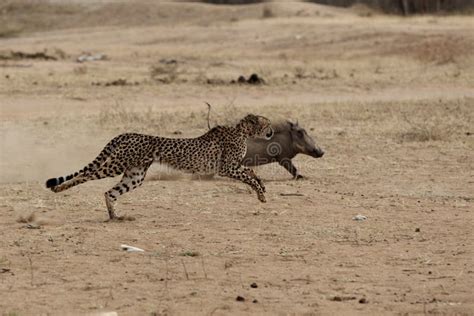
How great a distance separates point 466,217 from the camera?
10906 millimetres

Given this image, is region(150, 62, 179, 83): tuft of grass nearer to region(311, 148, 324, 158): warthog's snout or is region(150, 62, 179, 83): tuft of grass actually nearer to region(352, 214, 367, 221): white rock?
region(311, 148, 324, 158): warthog's snout

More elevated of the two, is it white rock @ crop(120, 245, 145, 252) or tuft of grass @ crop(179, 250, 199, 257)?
white rock @ crop(120, 245, 145, 252)

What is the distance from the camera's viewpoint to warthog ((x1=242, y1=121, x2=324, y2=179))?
1361 centimetres

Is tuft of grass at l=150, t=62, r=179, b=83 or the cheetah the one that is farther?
tuft of grass at l=150, t=62, r=179, b=83

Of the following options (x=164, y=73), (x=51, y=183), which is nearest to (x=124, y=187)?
(x=51, y=183)

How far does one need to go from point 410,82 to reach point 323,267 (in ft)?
52.7

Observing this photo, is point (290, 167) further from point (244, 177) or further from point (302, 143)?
point (244, 177)

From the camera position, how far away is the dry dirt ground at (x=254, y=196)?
802 centimetres

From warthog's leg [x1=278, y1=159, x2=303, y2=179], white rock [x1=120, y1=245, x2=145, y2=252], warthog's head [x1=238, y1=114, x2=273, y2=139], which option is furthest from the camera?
warthog's leg [x1=278, y1=159, x2=303, y2=179]

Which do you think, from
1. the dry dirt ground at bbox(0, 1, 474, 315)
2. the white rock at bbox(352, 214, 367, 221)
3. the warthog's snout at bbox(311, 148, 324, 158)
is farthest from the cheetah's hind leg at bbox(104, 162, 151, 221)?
the warthog's snout at bbox(311, 148, 324, 158)

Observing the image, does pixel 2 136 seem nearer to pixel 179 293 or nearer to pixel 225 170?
pixel 225 170

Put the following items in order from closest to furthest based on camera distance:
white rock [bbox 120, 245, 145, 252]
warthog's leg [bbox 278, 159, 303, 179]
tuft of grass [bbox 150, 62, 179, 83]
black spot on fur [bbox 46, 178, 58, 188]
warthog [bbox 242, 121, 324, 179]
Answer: white rock [bbox 120, 245, 145, 252] → black spot on fur [bbox 46, 178, 58, 188] → warthog's leg [bbox 278, 159, 303, 179] → warthog [bbox 242, 121, 324, 179] → tuft of grass [bbox 150, 62, 179, 83]

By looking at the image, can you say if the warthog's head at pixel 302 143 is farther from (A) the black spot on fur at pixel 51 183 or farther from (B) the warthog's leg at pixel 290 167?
(A) the black spot on fur at pixel 51 183

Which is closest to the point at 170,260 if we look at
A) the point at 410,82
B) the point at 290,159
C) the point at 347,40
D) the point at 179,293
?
the point at 179,293
